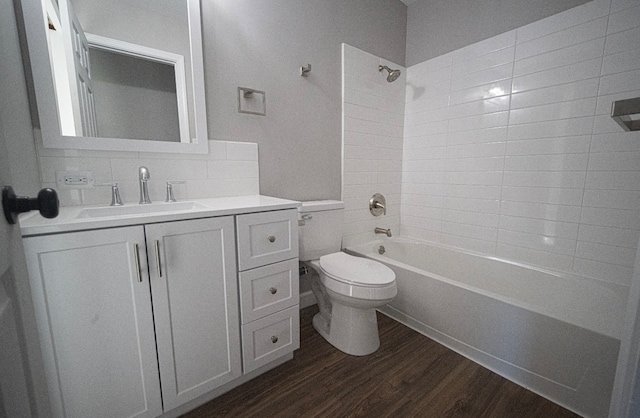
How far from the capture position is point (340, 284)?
1.38 metres

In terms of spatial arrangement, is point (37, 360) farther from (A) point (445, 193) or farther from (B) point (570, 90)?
(B) point (570, 90)

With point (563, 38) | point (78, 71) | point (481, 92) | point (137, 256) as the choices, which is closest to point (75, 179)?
point (78, 71)

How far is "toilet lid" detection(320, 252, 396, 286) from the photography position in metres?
1.36

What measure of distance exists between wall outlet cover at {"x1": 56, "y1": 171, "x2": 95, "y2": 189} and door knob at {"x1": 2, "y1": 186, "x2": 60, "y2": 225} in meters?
0.91

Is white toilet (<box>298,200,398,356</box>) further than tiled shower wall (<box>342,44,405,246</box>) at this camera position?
No

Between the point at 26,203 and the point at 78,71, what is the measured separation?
1120 mm

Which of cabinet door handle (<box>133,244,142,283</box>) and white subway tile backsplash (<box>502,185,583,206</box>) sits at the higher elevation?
white subway tile backsplash (<box>502,185,583,206</box>)

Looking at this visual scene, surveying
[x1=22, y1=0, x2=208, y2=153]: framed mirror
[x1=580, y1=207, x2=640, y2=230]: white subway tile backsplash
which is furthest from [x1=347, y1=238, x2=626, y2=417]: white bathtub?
[x1=22, y1=0, x2=208, y2=153]: framed mirror

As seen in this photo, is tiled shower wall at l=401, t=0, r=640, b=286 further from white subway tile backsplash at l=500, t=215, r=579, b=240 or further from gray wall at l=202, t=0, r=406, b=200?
gray wall at l=202, t=0, r=406, b=200

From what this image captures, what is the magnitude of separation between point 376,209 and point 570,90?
4.70 feet

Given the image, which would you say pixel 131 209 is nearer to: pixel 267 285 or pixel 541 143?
pixel 267 285

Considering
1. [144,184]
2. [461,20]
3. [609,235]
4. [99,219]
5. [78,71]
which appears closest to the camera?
[99,219]

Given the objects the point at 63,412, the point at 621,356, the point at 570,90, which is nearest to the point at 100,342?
the point at 63,412

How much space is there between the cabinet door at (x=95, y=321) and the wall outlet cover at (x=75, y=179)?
0.50 metres
